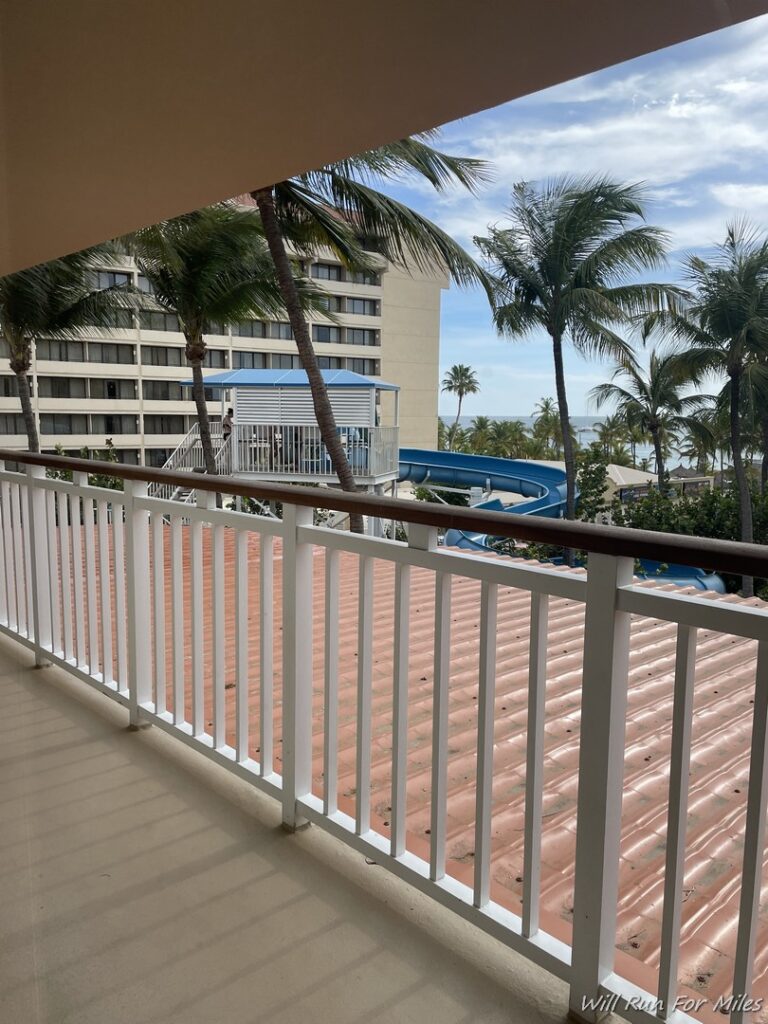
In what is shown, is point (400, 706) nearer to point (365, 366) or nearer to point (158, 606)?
point (158, 606)

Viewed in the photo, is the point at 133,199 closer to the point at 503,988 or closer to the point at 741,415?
the point at 503,988

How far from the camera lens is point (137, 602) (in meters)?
2.24

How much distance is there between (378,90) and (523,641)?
2.13 metres

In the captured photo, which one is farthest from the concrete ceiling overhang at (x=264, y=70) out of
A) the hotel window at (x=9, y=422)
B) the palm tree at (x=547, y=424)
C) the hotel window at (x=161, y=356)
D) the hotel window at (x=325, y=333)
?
the palm tree at (x=547, y=424)

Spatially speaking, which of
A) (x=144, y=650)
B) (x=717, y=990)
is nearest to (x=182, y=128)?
(x=144, y=650)

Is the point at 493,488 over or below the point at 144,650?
below

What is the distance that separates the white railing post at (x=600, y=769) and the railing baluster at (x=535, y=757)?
0.28 ft

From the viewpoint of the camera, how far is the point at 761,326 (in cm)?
1527

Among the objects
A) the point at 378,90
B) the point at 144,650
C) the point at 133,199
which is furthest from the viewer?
the point at 133,199

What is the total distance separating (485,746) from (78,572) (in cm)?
173

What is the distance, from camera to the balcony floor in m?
1.25

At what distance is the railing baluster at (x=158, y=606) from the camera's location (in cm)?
214

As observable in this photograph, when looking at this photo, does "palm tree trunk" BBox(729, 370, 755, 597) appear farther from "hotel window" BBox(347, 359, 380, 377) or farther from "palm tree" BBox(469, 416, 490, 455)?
"palm tree" BBox(469, 416, 490, 455)

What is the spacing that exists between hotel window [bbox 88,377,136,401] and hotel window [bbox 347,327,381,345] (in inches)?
336
